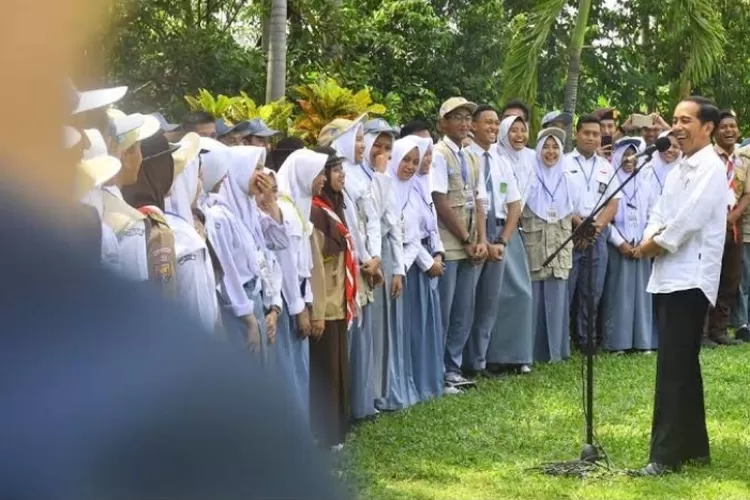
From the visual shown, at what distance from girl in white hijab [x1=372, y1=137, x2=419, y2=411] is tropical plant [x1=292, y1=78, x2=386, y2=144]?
36cm

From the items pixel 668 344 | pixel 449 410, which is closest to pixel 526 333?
pixel 449 410

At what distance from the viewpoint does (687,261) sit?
6414 millimetres

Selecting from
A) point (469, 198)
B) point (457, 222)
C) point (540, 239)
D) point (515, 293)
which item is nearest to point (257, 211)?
point (457, 222)

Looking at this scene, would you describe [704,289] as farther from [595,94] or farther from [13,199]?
[595,94]

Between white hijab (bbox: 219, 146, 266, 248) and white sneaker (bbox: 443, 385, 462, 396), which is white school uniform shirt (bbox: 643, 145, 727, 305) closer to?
white hijab (bbox: 219, 146, 266, 248)

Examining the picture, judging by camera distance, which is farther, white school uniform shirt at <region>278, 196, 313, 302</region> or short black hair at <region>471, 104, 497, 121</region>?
short black hair at <region>471, 104, 497, 121</region>

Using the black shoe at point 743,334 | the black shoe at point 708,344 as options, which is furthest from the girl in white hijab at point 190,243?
the black shoe at point 743,334

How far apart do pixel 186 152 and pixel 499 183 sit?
4498 mm

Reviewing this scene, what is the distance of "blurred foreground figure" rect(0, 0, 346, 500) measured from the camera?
A: 41.6 inches

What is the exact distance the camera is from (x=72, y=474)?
1083mm

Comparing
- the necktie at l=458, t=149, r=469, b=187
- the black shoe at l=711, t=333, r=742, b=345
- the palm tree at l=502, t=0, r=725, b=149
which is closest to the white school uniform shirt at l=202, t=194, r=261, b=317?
the necktie at l=458, t=149, r=469, b=187

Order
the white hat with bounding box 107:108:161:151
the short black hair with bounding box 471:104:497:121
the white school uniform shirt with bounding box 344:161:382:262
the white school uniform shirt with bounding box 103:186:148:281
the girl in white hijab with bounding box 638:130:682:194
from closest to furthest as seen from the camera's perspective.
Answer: the white school uniform shirt with bounding box 103:186:148:281
the white hat with bounding box 107:108:161:151
the white school uniform shirt with bounding box 344:161:382:262
the short black hair with bounding box 471:104:497:121
the girl in white hijab with bounding box 638:130:682:194

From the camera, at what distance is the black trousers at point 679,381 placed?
6.39 metres

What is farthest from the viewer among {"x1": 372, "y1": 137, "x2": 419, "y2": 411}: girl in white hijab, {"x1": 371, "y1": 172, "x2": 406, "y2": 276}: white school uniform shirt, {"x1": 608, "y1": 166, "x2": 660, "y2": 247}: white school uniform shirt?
{"x1": 608, "y1": 166, "x2": 660, "y2": 247}: white school uniform shirt
